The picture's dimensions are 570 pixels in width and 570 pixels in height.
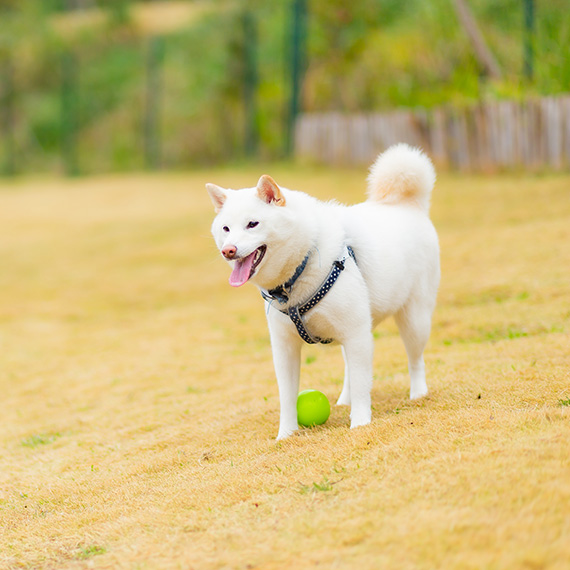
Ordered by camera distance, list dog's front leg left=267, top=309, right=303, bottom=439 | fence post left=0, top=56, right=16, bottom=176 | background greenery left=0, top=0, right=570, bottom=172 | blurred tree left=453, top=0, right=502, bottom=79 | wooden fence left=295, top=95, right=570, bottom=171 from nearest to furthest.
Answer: dog's front leg left=267, top=309, right=303, bottom=439 → wooden fence left=295, top=95, right=570, bottom=171 → blurred tree left=453, top=0, right=502, bottom=79 → background greenery left=0, top=0, right=570, bottom=172 → fence post left=0, top=56, right=16, bottom=176

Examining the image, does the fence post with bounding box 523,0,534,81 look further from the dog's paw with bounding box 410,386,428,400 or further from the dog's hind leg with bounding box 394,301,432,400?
the dog's paw with bounding box 410,386,428,400

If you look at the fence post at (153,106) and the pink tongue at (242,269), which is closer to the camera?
the pink tongue at (242,269)

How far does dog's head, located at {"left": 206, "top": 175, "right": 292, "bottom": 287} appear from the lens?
414 cm

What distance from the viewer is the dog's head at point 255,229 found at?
4137 mm

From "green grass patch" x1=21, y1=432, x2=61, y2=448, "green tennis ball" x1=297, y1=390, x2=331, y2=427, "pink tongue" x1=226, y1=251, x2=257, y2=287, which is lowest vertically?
"green grass patch" x1=21, y1=432, x2=61, y2=448

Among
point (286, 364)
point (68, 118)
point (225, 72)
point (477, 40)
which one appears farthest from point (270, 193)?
point (68, 118)

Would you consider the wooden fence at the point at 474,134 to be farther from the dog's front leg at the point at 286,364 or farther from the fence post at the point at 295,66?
the dog's front leg at the point at 286,364

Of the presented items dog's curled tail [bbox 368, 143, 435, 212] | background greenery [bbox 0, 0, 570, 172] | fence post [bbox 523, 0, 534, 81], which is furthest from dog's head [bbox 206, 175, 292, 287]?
fence post [bbox 523, 0, 534, 81]

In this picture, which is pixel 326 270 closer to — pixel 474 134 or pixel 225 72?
pixel 474 134

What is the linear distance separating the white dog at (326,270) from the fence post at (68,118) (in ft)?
72.5

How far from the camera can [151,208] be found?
57.6 ft

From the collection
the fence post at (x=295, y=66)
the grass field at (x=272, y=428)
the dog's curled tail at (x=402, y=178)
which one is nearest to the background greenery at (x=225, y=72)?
the fence post at (x=295, y=66)

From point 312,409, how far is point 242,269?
1064 mm

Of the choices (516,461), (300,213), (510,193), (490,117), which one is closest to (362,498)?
(516,461)
